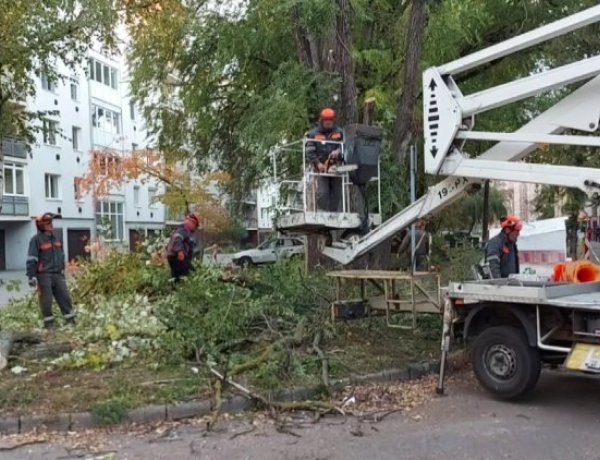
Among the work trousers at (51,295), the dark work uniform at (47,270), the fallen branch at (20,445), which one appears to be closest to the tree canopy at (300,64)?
the dark work uniform at (47,270)

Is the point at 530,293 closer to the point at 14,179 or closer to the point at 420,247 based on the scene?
the point at 420,247

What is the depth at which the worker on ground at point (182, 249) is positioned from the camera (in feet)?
36.8

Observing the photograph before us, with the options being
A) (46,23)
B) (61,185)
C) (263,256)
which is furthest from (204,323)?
(61,185)

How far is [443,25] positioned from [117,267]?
7850 millimetres

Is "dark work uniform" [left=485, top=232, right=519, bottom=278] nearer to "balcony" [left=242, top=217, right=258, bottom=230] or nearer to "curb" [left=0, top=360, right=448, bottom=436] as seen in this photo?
"curb" [left=0, top=360, right=448, bottom=436]

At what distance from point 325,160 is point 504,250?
283cm

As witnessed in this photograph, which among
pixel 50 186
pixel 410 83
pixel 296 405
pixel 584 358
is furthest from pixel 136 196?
pixel 584 358

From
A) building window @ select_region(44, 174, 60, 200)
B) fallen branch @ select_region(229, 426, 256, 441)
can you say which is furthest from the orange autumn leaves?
fallen branch @ select_region(229, 426, 256, 441)

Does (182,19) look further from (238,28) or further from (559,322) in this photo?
(559,322)

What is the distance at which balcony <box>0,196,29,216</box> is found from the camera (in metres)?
38.2

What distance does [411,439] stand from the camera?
20.2 feet

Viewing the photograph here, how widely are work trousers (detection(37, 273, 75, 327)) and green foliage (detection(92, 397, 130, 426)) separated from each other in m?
4.37

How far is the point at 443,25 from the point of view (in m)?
14.0

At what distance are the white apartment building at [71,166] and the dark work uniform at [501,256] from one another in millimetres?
→ 27890
